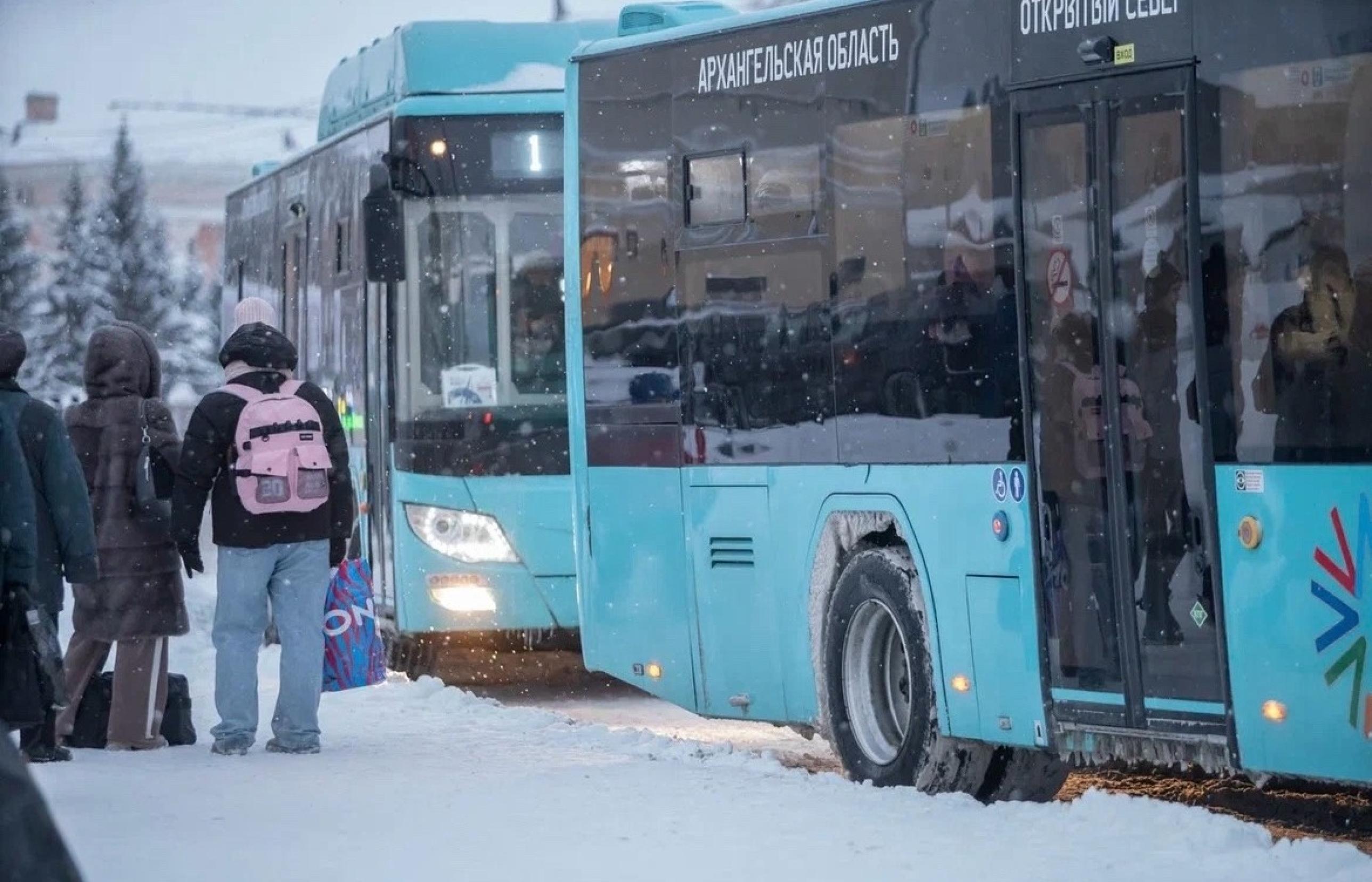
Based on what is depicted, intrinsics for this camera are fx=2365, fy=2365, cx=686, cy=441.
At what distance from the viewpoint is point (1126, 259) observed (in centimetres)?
789

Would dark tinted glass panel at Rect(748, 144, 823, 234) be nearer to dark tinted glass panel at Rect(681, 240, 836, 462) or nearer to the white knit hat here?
dark tinted glass panel at Rect(681, 240, 836, 462)

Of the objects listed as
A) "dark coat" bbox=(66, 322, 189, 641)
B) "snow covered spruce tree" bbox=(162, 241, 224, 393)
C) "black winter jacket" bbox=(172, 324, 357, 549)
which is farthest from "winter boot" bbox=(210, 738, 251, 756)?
"snow covered spruce tree" bbox=(162, 241, 224, 393)

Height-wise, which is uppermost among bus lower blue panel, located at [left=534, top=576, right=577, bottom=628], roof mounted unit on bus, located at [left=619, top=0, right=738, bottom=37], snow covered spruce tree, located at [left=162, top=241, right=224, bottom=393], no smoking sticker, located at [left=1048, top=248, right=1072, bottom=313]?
snow covered spruce tree, located at [left=162, top=241, right=224, bottom=393]

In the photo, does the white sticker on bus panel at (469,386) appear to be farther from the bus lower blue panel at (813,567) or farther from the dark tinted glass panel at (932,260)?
the dark tinted glass panel at (932,260)

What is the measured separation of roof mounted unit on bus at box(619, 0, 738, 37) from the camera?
38.0 ft

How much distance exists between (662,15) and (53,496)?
4.06 metres

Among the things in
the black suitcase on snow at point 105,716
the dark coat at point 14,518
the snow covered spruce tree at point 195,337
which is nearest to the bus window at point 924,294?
the dark coat at point 14,518

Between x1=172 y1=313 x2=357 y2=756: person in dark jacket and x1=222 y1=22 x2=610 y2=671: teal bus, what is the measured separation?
3.36 meters

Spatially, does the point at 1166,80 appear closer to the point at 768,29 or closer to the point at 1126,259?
the point at 1126,259

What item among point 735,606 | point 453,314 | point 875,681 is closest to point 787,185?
point 735,606

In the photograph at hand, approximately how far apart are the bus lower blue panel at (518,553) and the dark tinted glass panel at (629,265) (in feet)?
7.19

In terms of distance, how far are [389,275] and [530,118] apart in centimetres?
137

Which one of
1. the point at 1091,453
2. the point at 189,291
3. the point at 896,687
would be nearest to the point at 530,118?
the point at 896,687

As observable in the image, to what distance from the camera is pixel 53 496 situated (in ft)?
30.5
